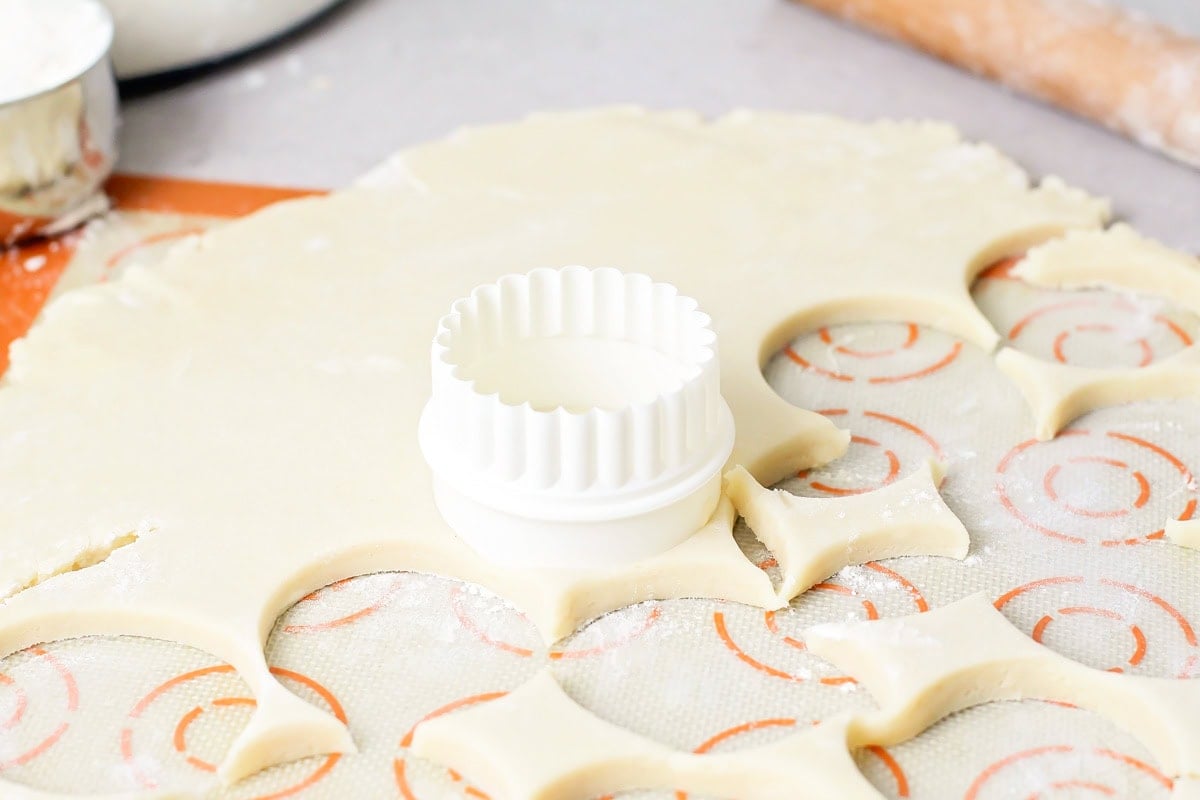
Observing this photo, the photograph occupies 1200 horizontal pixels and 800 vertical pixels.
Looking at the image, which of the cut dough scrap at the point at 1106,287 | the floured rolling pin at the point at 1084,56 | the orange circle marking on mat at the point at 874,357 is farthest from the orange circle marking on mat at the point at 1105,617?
the floured rolling pin at the point at 1084,56

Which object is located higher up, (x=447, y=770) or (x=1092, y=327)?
(x=1092, y=327)

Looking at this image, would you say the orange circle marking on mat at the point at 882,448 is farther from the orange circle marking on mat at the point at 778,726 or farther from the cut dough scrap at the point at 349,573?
the orange circle marking on mat at the point at 778,726

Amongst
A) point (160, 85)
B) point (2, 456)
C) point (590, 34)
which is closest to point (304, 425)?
point (2, 456)

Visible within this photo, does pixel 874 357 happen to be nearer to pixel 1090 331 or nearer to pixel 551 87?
pixel 1090 331

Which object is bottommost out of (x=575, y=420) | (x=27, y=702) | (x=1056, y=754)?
(x=27, y=702)

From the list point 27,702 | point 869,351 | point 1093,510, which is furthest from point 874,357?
point 27,702

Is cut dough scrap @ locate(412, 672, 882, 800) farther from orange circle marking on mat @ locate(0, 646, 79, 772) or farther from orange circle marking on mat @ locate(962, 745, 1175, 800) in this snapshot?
orange circle marking on mat @ locate(0, 646, 79, 772)

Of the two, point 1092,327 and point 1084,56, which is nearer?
point 1092,327
